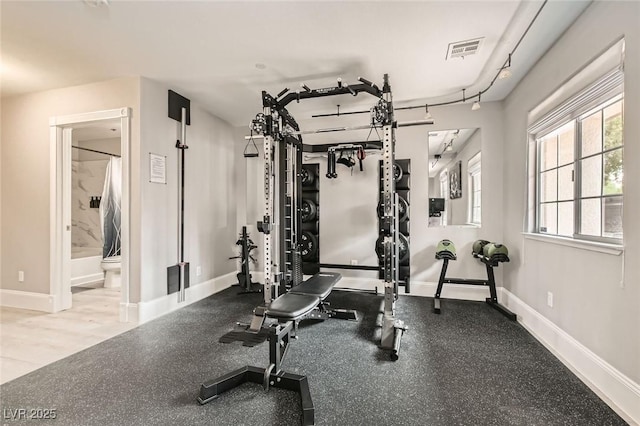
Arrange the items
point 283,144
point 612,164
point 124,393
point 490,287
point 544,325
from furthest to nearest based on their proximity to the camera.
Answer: point 490,287, point 283,144, point 544,325, point 612,164, point 124,393

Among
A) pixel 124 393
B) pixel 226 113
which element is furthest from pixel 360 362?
pixel 226 113

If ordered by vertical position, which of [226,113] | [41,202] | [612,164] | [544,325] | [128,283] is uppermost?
[226,113]

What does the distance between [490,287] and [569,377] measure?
155cm

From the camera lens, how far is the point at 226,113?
168 inches

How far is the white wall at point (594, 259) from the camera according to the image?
1685 millimetres

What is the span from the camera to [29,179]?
3.63 m

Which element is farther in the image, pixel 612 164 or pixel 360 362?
pixel 360 362

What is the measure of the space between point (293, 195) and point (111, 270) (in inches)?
139

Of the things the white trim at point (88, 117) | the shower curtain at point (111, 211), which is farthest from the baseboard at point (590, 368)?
the shower curtain at point (111, 211)

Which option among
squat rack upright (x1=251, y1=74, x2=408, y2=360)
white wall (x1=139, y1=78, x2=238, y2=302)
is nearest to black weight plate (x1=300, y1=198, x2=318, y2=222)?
squat rack upright (x1=251, y1=74, x2=408, y2=360)

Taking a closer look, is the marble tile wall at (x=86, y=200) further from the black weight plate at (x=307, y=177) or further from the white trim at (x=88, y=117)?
the black weight plate at (x=307, y=177)

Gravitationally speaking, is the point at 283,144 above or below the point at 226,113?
below

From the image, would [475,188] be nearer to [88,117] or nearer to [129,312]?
[129,312]

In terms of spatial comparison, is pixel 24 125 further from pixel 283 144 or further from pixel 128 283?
pixel 283 144
